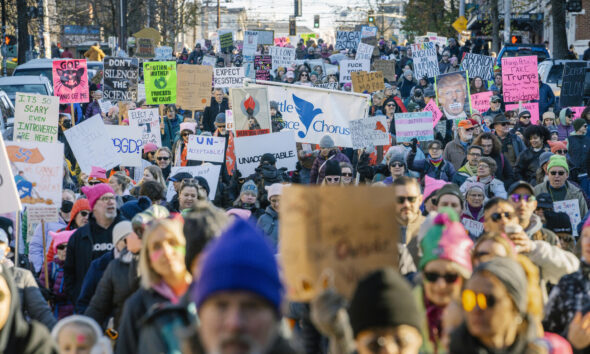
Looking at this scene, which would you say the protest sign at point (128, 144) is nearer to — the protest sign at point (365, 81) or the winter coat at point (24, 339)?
the protest sign at point (365, 81)

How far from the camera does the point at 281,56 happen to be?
27.8 metres

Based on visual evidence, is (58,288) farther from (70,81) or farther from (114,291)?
(70,81)

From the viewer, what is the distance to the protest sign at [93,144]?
448 inches

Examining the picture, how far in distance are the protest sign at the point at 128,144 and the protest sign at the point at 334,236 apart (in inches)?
374

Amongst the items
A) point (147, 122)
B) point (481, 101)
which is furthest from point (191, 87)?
point (481, 101)

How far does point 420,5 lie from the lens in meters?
56.9

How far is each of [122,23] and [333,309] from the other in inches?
1566

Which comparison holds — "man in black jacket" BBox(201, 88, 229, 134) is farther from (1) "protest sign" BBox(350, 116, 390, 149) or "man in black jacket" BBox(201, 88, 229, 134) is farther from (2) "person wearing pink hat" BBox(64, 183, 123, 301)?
(2) "person wearing pink hat" BBox(64, 183, 123, 301)

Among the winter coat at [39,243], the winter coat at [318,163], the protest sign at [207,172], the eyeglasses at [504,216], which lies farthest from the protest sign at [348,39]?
the eyeglasses at [504,216]

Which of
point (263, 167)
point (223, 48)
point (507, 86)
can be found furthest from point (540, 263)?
point (223, 48)

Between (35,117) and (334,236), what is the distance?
8.69 m

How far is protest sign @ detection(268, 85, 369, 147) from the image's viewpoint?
44.2 feet

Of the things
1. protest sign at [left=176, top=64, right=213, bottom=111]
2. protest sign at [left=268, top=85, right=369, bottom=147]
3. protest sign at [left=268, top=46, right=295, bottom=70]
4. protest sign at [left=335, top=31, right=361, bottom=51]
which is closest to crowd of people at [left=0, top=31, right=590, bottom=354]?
protest sign at [left=268, top=85, right=369, bottom=147]

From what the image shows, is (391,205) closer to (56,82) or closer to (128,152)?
(128,152)
